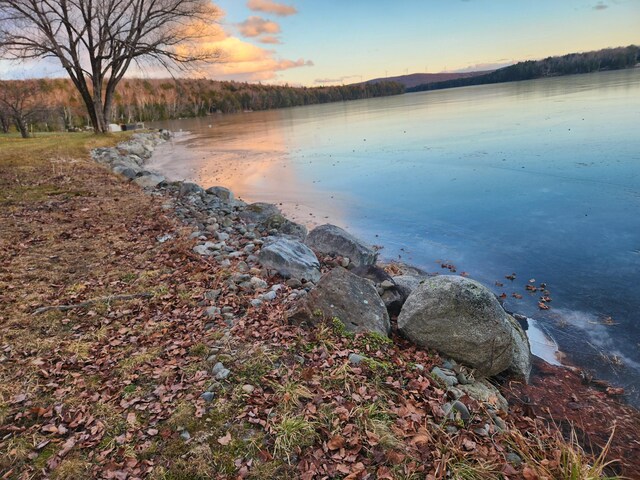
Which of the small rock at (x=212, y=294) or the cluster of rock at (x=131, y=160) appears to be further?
the cluster of rock at (x=131, y=160)

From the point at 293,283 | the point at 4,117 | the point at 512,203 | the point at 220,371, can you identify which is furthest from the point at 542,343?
the point at 4,117

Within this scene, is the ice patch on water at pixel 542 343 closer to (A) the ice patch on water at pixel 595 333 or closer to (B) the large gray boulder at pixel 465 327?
(A) the ice patch on water at pixel 595 333

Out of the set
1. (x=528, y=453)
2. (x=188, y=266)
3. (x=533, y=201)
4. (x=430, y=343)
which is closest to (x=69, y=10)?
(x=188, y=266)

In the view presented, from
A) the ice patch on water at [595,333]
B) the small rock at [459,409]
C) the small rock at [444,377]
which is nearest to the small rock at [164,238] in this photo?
the small rock at [444,377]

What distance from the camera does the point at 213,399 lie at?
13.4 ft

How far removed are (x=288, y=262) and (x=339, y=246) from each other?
7.86ft

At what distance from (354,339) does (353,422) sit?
1479mm

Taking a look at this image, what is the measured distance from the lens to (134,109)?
9806 cm

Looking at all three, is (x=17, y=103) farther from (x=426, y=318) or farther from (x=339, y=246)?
(x=426, y=318)

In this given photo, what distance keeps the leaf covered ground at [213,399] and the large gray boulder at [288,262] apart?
0.81 meters

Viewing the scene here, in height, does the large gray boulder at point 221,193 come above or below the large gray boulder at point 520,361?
above

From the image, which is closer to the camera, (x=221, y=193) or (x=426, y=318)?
(x=426, y=318)

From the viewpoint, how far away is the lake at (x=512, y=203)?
739 centimetres

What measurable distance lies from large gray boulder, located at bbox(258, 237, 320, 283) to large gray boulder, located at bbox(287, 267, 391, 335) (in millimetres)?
1534
